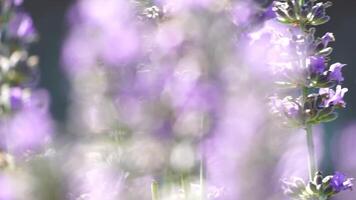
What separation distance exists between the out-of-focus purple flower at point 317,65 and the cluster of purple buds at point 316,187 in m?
0.16

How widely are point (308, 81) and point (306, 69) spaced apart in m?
0.03

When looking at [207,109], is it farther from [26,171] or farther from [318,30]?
[318,30]

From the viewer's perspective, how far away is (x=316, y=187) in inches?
56.9

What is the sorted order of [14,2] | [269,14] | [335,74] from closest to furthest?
1. [14,2]
2. [335,74]
3. [269,14]

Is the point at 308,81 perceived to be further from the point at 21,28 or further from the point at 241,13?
the point at 21,28

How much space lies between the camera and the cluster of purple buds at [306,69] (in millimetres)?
1511

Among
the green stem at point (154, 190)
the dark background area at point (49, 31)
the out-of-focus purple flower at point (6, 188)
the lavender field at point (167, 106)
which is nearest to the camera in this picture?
the out-of-focus purple flower at point (6, 188)

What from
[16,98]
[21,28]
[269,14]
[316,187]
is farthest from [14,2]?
[269,14]

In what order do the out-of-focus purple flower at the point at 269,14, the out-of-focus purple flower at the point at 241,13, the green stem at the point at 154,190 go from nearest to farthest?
the green stem at the point at 154,190 → the out-of-focus purple flower at the point at 241,13 → the out-of-focus purple flower at the point at 269,14

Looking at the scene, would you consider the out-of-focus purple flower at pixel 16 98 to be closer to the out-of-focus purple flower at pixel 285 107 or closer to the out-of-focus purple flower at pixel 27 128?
the out-of-focus purple flower at pixel 27 128

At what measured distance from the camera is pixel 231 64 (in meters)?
1.47

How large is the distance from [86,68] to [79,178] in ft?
0.65

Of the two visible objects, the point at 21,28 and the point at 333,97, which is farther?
the point at 333,97

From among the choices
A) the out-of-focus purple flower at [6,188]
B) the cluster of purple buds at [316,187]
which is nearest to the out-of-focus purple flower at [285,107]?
the cluster of purple buds at [316,187]
